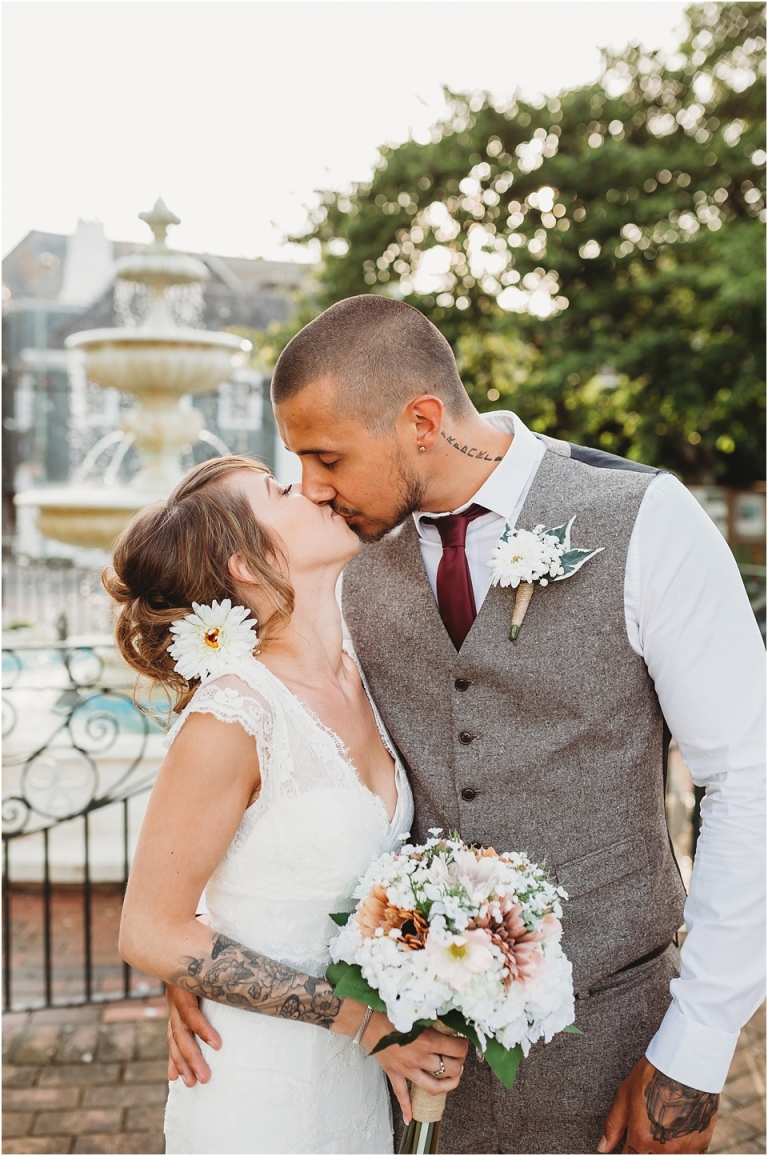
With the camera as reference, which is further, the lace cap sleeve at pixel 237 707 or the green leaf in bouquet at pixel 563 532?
the green leaf in bouquet at pixel 563 532

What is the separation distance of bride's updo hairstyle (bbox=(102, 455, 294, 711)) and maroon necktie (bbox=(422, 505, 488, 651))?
38 centimetres

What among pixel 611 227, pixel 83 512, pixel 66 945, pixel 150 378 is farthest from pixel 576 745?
pixel 611 227

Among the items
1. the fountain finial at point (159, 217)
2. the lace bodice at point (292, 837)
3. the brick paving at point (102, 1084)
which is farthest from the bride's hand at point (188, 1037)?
the fountain finial at point (159, 217)

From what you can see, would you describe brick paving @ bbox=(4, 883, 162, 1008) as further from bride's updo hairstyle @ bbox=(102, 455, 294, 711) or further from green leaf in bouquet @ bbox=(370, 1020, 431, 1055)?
green leaf in bouquet @ bbox=(370, 1020, 431, 1055)

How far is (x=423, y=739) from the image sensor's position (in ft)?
7.28

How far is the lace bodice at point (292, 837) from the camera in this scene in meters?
1.97

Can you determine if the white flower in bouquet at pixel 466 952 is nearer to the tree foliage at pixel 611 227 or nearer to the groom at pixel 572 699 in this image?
the groom at pixel 572 699

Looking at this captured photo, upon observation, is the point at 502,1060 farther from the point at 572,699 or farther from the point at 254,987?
the point at 572,699

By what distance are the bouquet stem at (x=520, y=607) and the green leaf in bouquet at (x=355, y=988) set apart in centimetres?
78

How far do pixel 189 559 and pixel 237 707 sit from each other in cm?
40

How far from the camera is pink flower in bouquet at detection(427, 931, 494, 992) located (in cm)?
157

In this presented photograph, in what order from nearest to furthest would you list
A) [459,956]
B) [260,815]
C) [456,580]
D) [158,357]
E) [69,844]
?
[459,956], [260,815], [456,580], [69,844], [158,357]

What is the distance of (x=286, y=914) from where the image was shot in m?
2.04

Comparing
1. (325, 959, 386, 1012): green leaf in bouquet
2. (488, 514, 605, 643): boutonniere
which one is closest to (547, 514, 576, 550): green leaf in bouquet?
(488, 514, 605, 643): boutonniere
